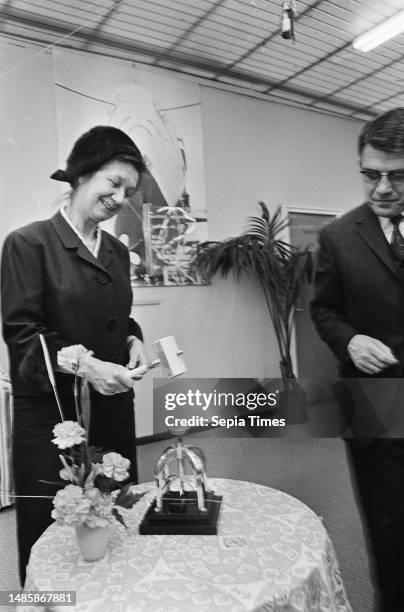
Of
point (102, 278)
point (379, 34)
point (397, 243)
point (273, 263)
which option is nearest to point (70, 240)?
point (102, 278)

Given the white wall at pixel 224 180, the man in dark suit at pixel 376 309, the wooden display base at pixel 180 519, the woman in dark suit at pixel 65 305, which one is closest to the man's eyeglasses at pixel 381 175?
the man in dark suit at pixel 376 309

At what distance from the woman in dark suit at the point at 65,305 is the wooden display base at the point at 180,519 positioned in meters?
0.23

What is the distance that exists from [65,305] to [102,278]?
3.8 inches

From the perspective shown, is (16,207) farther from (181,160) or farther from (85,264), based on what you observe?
(181,160)

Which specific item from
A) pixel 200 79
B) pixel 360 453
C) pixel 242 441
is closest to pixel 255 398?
pixel 242 441

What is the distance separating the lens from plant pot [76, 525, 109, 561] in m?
0.69

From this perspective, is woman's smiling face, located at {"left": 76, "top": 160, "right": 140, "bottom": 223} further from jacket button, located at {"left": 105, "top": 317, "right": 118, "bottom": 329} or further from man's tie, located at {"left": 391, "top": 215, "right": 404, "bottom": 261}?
man's tie, located at {"left": 391, "top": 215, "right": 404, "bottom": 261}

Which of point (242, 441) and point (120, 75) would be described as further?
point (242, 441)

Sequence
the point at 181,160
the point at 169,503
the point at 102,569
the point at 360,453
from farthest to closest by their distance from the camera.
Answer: the point at 181,160, the point at 360,453, the point at 169,503, the point at 102,569

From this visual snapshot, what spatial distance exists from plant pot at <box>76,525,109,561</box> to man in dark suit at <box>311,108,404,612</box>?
53 centimetres

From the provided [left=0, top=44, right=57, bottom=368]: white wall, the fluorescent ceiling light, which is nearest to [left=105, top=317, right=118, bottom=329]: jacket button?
[left=0, top=44, right=57, bottom=368]: white wall

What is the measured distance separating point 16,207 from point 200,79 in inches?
19.0

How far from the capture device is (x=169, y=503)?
33.2 inches

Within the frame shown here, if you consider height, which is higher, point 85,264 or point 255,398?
point 85,264
